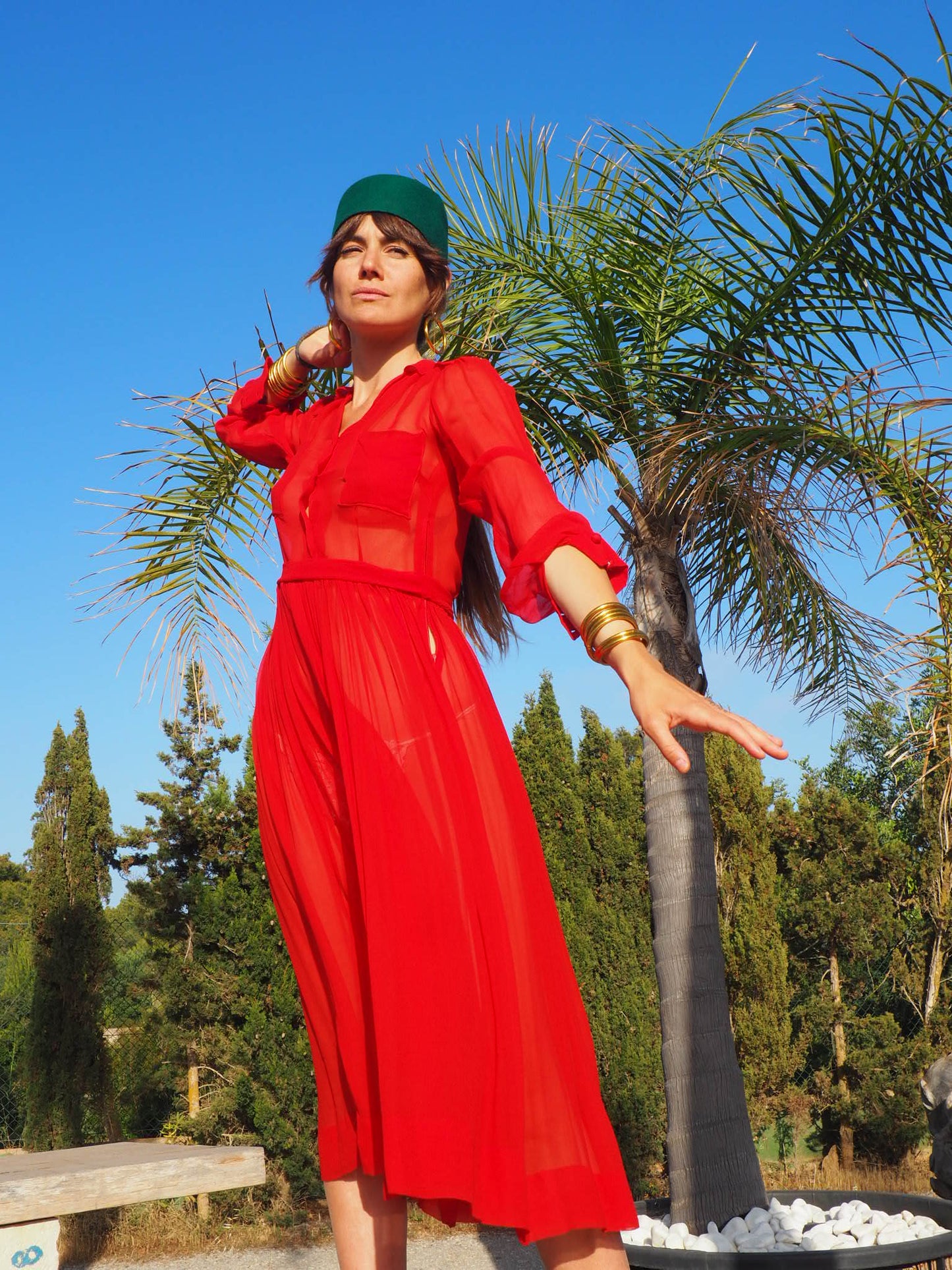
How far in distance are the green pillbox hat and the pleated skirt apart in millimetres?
555

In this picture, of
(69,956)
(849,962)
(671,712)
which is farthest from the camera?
(849,962)

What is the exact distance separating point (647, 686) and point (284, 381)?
1.07 m

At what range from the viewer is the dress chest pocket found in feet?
5.32

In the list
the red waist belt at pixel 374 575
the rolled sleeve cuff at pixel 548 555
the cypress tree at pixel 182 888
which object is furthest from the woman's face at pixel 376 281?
the cypress tree at pixel 182 888

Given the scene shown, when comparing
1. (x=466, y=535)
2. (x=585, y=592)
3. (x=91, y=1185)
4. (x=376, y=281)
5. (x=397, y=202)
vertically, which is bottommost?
(x=91, y=1185)

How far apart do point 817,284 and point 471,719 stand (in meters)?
3.00

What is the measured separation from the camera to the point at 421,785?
1517mm

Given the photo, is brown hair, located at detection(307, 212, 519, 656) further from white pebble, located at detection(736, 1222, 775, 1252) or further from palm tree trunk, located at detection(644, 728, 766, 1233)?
white pebble, located at detection(736, 1222, 775, 1252)

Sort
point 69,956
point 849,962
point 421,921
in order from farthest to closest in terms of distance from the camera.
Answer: point 849,962 < point 69,956 < point 421,921

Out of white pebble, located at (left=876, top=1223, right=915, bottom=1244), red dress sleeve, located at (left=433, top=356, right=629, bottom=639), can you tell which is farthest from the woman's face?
white pebble, located at (left=876, top=1223, right=915, bottom=1244)

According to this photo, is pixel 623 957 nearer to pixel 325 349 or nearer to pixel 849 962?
pixel 849 962

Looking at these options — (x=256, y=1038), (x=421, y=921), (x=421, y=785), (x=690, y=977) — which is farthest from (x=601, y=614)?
(x=256, y=1038)

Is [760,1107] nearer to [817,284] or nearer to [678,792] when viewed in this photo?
[678,792]

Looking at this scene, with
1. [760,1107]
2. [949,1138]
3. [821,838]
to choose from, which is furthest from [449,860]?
[821,838]
